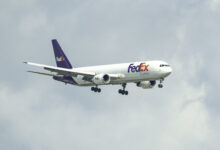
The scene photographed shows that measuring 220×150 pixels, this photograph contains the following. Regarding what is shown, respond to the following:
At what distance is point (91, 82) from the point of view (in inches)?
5074

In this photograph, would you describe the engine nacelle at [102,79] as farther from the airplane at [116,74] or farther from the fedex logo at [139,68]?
the fedex logo at [139,68]

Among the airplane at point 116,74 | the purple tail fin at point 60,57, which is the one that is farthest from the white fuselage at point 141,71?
the purple tail fin at point 60,57

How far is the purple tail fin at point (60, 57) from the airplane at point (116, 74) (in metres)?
2.37

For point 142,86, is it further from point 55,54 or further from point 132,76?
point 55,54

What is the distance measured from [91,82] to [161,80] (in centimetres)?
1491

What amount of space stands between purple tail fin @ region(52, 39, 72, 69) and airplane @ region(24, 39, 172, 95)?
2365 mm

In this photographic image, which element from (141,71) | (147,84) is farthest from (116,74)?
→ (147,84)

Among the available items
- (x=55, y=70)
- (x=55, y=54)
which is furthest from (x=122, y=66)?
(x=55, y=54)

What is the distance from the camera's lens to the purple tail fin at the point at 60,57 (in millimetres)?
139375

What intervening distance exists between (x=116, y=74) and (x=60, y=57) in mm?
20626

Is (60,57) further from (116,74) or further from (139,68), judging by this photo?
(139,68)

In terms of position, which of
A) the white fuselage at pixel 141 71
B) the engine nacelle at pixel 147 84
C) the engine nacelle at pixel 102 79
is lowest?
the engine nacelle at pixel 147 84

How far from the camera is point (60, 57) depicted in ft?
463

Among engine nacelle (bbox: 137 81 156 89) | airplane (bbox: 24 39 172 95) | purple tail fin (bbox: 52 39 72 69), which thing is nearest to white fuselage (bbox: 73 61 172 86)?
airplane (bbox: 24 39 172 95)
